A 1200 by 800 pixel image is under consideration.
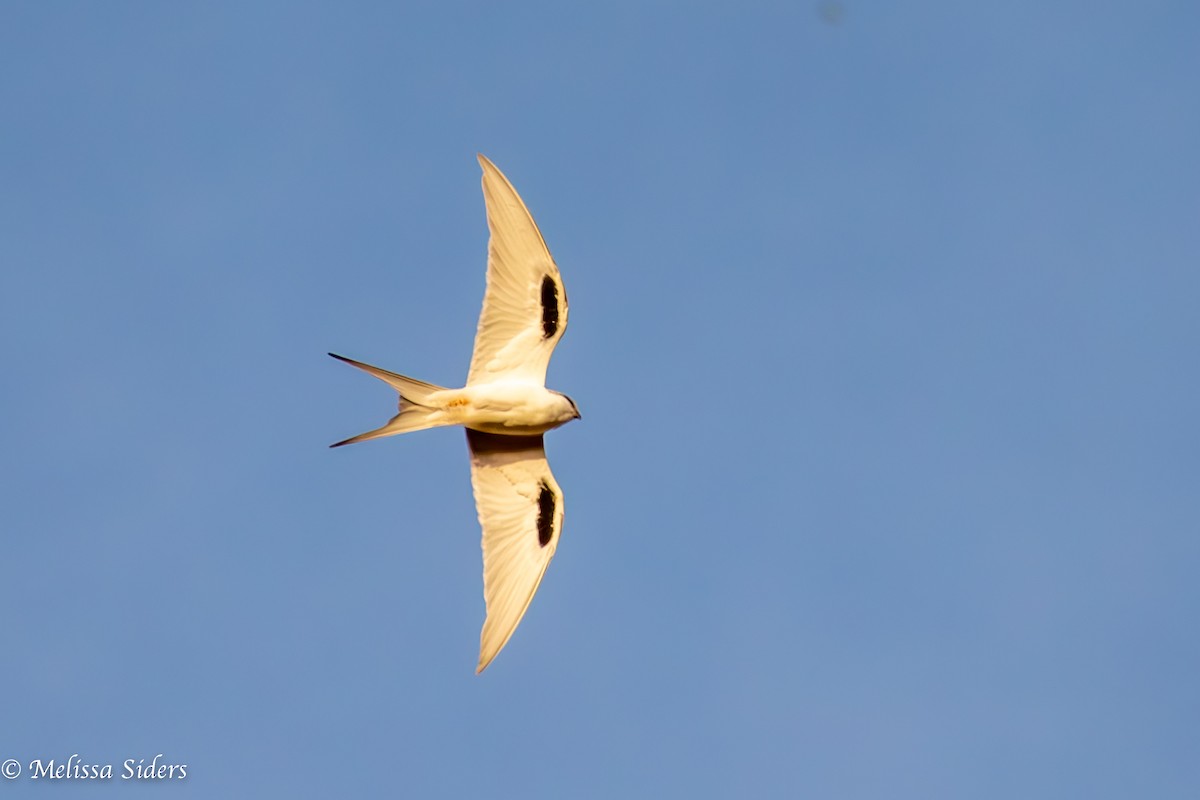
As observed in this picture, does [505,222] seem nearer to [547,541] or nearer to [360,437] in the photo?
[360,437]

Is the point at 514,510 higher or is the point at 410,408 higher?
the point at 410,408

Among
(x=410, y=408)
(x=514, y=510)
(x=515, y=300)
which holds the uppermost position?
(x=515, y=300)

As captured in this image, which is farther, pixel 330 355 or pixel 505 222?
pixel 505 222

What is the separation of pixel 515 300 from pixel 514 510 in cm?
257

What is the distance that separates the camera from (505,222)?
14.4 metres

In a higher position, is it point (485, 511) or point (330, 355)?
point (330, 355)

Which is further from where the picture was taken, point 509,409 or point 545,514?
point 545,514

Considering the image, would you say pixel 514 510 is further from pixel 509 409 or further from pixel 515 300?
pixel 515 300

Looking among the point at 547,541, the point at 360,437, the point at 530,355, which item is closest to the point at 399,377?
the point at 360,437

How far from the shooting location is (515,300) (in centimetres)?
1487

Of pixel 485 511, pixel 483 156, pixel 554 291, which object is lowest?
pixel 485 511

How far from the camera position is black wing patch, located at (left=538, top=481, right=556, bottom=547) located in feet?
51.5

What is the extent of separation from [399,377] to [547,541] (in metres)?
3.04

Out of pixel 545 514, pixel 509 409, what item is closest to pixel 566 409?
pixel 509 409
